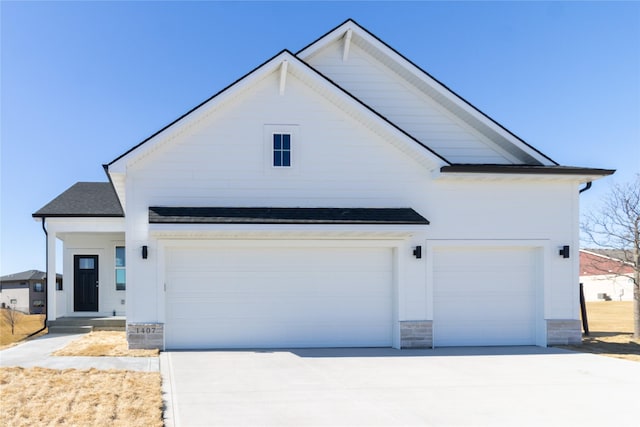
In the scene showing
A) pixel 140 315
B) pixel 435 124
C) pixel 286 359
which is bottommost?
pixel 286 359

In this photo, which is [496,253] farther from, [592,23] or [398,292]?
[592,23]

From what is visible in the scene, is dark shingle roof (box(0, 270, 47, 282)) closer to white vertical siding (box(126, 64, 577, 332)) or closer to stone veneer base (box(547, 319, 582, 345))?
white vertical siding (box(126, 64, 577, 332))

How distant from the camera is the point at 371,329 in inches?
494

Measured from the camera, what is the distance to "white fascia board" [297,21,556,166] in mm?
13594

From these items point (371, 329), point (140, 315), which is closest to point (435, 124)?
point (371, 329)

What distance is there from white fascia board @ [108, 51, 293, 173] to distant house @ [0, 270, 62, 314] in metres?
28.3

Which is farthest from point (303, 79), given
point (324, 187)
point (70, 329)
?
point (70, 329)

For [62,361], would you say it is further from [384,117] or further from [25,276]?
[25,276]

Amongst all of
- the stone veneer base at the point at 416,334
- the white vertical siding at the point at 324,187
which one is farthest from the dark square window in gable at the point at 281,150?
the stone veneer base at the point at 416,334

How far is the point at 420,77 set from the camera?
1377cm

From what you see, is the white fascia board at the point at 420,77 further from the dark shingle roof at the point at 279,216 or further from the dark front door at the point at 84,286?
the dark front door at the point at 84,286

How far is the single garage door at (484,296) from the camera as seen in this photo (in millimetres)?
12844

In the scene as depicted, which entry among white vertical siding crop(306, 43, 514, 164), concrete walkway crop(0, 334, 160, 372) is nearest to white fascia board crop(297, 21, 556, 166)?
white vertical siding crop(306, 43, 514, 164)

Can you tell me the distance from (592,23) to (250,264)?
36.1ft
